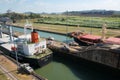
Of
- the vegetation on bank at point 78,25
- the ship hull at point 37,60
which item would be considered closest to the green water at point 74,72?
the ship hull at point 37,60

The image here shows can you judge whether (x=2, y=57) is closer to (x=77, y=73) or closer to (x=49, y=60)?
(x=49, y=60)

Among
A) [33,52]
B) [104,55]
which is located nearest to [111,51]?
[104,55]

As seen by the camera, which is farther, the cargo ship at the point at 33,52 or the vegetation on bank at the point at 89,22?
the vegetation on bank at the point at 89,22

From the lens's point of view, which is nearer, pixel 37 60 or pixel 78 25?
pixel 37 60

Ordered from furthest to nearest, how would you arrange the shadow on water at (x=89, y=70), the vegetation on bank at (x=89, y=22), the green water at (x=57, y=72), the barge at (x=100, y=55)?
the vegetation on bank at (x=89, y=22)
the barge at (x=100, y=55)
the green water at (x=57, y=72)
the shadow on water at (x=89, y=70)

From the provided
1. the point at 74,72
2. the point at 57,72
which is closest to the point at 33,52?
the point at 57,72

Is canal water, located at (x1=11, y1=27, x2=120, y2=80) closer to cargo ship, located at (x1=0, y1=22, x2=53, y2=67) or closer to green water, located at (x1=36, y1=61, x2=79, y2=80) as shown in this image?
green water, located at (x1=36, y1=61, x2=79, y2=80)

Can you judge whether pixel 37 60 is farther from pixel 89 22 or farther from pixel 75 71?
pixel 89 22

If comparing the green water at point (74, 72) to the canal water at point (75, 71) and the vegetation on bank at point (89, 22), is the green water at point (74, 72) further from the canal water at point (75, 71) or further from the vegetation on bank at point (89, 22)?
the vegetation on bank at point (89, 22)

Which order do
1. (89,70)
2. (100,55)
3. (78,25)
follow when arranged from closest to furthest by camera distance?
1. (89,70)
2. (100,55)
3. (78,25)
